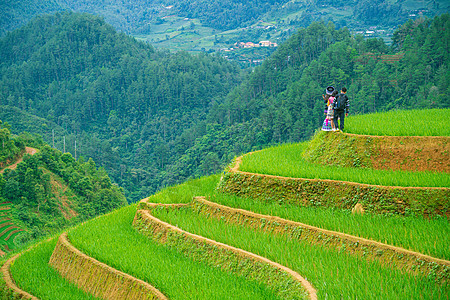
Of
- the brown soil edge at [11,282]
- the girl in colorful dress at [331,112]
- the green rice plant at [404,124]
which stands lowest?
the brown soil edge at [11,282]

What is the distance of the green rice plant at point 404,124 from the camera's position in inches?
398

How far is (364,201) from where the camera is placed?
876 cm

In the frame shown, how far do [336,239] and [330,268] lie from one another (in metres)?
1.02

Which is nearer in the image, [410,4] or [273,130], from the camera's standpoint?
[273,130]

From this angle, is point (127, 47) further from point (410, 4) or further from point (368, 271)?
point (368, 271)

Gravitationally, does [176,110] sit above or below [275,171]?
below

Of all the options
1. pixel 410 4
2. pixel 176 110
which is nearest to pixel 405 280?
pixel 176 110

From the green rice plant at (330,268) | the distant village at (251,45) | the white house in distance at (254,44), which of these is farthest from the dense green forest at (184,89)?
the green rice plant at (330,268)

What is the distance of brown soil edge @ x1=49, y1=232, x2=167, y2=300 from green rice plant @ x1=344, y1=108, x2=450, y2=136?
669cm

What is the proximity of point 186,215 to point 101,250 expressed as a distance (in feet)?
7.22

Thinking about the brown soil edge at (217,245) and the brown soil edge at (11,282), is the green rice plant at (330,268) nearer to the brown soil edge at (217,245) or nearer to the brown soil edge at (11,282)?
the brown soil edge at (217,245)

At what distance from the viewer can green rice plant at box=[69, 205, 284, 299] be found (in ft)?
22.5

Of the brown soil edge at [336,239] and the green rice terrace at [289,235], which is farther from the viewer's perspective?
the green rice terrace at [289,235]

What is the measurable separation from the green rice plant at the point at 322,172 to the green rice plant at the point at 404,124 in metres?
1.11
